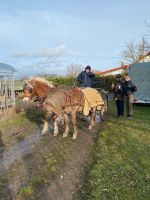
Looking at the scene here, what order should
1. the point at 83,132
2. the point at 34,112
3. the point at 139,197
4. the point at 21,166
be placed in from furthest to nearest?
the point at 34,112, the point at 83,132, the point at 21,166, the point at 139,197

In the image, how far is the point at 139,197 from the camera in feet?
18.4

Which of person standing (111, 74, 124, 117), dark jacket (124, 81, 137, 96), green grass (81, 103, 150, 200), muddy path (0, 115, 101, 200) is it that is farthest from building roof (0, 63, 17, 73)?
green grass (81, 103, 150, 200)

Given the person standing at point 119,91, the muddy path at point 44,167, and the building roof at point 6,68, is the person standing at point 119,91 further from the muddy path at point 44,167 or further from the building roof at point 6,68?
the building roof at point 6,68

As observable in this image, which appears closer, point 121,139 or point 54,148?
point 54,148

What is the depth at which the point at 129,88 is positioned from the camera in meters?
15.7

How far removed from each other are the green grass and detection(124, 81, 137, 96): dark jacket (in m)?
4.02

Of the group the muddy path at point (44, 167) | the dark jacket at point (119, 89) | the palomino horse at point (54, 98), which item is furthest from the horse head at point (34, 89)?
the dark jacket at point (119, 89)

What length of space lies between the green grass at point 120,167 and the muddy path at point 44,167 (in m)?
0.29

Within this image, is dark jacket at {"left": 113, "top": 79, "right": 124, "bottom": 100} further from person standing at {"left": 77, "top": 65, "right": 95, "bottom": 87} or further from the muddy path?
the muddy path

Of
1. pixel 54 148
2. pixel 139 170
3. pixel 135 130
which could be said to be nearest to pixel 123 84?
pixel 135 130

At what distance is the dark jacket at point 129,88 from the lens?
15621 mm

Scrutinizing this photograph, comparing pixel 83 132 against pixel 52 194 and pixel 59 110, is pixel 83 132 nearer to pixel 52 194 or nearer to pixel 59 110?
pixel 59 110

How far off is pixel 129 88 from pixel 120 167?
8761 millimetres

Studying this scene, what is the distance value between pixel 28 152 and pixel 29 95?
233cm
